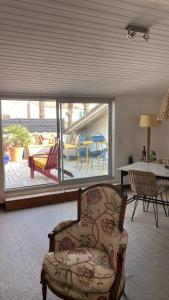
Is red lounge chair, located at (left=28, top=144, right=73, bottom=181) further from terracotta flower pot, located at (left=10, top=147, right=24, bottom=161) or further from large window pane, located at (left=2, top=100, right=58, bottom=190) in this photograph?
terracotta flower pot, located at (left=10, top=147, right=24, bottom=161)

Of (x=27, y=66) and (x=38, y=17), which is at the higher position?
(x=38, y=17)

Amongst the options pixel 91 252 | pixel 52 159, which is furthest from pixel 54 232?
pixel 52 159

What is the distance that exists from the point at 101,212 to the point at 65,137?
3.06m

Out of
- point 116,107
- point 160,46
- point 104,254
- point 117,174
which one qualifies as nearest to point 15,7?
point 160,46

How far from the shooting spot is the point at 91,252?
2031 mm

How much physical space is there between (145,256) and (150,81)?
9.99 feet

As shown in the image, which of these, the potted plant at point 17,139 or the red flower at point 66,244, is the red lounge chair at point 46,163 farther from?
the red flower at point 66,244

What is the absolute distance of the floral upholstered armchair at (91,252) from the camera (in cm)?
175

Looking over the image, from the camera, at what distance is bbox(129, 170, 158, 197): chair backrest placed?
349 cm

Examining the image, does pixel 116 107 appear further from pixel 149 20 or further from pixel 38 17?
pixel 38 17

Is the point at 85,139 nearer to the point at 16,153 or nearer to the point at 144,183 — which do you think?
the point at 144,183

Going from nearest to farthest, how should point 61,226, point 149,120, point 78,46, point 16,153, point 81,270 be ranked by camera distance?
1. point 81,270
2. point 61,226
3. point 78,46
4. point 149,120
5. point 16,153

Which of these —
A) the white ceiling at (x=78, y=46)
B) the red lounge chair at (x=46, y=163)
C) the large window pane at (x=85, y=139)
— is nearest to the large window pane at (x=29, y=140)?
the red lounge chair at (x=46, y=163)

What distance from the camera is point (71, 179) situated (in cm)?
520
